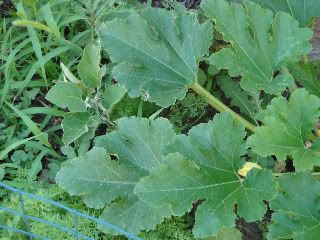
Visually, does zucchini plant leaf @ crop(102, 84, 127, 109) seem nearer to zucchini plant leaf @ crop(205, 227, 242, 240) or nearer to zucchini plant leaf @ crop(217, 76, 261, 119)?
zucchini plant leaf @ crop(217, 76, 261, 119)

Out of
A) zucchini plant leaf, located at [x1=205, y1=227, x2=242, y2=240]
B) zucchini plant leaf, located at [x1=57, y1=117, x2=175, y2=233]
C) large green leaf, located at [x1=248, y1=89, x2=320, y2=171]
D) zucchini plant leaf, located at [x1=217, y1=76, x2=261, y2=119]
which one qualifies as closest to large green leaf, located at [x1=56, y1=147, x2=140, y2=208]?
zucchini plant leaf, located at [x1=57, y1=117, x2=175, y2=233]

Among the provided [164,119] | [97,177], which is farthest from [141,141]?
[97,177]

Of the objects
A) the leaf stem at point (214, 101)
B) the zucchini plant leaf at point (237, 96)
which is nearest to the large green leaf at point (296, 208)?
the leaf stem at point (214, 101)

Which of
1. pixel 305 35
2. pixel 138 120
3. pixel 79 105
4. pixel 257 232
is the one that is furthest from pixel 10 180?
pixel 305 35

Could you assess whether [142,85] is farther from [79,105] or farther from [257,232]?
[257,232]

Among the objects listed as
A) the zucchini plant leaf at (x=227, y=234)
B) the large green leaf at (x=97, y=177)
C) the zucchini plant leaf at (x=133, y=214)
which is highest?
the large green leaf at (x=97, y=177)

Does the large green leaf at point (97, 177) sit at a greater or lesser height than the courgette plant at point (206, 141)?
lesser

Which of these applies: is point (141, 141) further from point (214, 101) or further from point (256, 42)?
point (256, 42)

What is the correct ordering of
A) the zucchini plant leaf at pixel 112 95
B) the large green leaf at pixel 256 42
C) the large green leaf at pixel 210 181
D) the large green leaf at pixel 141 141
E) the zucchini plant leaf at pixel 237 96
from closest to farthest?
the large green leaf at pixel 210 181
the large green leaf at pixel 256 42
the large green leaf at pixel 141 141
the zucchini plant leaf at pixel 112 95
the zucchini plant leaf at pixel 237 96

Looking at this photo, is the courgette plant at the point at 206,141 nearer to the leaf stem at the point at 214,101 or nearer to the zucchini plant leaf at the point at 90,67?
the leaf stem at the point at 214,101
